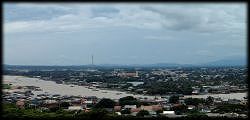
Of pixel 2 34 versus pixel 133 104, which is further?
pixel 133 104

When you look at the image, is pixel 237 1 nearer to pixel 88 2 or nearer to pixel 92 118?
pixel 88 2

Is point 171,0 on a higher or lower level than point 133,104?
higher

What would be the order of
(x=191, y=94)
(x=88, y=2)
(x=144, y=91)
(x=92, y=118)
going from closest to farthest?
(x=88, y=2) → (x=92, y=118) → (x=191, y=94) → (x=144, y=91)

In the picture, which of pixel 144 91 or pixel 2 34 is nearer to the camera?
pixel 2 34

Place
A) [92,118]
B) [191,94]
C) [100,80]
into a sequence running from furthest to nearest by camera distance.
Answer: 1. [100,80]
2. [191,94]
3. [92,118]

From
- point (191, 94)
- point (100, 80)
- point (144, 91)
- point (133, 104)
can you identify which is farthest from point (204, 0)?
point (100, 80)

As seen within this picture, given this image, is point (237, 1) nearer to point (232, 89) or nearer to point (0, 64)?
point (0, 64)

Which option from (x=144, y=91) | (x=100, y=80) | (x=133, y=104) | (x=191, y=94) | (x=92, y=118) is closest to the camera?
(x=92, y=118)

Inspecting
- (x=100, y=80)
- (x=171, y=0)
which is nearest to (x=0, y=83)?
(x=171, y=0)

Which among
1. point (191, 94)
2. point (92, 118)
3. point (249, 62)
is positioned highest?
point (249, 62)
